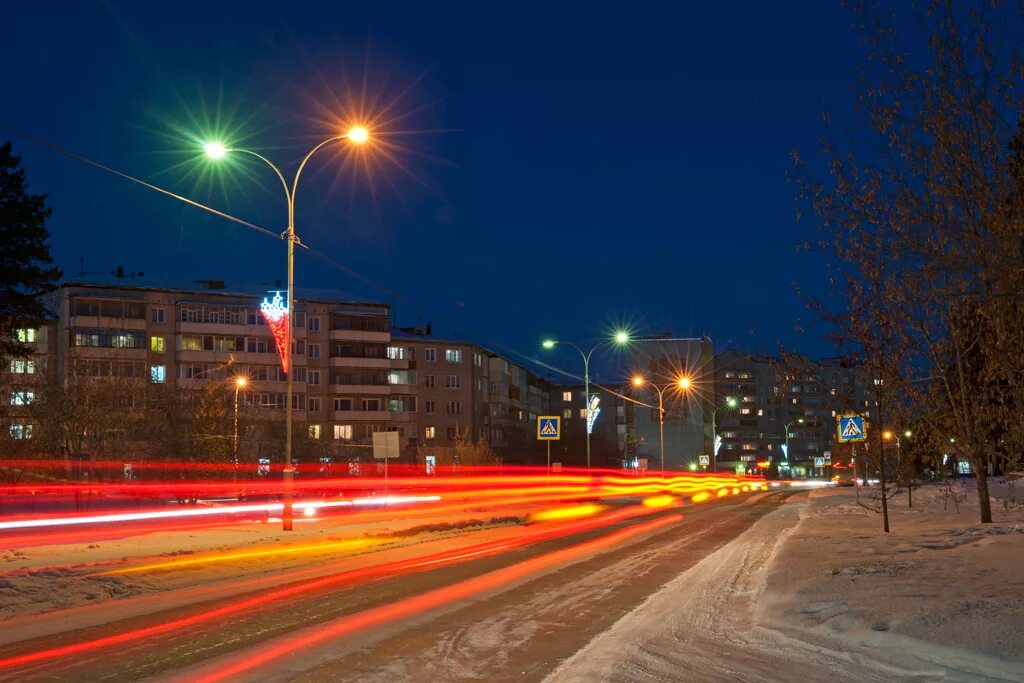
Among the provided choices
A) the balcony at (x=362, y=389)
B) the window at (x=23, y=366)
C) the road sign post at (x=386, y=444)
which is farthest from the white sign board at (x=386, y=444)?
the balcony at (x=362, y=389)

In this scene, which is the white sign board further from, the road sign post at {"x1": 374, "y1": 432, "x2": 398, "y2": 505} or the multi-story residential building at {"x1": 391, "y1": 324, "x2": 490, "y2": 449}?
the multi-story residential building at {"x1": 391, "y1": 324, "x2": 490, "y2": 449}

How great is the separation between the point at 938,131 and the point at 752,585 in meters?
6.92

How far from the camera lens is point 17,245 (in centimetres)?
4159

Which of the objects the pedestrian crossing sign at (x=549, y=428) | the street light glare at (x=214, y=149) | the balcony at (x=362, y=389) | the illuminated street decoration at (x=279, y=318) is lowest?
the pedestrian crossing sign at (x=549, y=428)

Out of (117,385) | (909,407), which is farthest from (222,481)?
(909,407)

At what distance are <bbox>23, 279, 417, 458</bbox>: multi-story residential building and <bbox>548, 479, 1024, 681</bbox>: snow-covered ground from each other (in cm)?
5773

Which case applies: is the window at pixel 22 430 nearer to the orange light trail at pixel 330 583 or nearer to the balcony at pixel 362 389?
the orange light trail at pixel 330 583


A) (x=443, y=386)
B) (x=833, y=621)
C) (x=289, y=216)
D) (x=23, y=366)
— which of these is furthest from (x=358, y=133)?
(x=443, y=386)

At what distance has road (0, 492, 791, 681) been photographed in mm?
8258

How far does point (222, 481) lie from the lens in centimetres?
5159

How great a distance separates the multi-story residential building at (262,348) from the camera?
77.1 m

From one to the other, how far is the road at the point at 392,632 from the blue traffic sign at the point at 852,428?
7040 mm

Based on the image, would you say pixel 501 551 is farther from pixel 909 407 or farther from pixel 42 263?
pixel 42 263

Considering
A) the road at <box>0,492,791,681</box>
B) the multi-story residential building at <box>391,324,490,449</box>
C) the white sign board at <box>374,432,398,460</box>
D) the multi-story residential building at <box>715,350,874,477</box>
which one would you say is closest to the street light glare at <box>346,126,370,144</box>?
the road at <box>0,492,791,681</box>
